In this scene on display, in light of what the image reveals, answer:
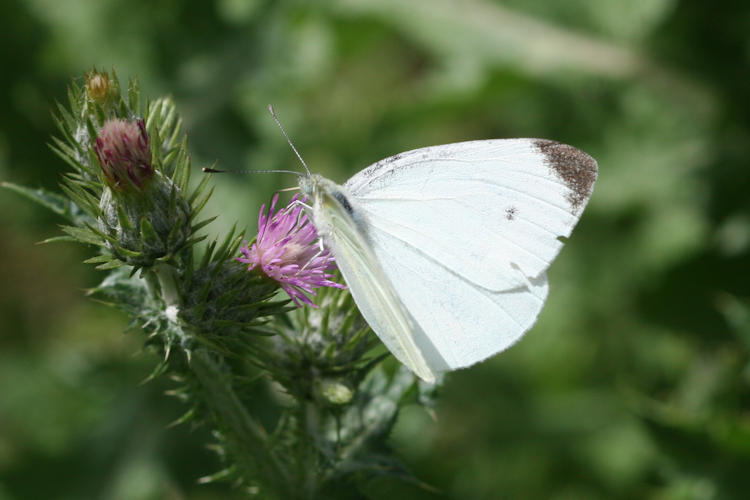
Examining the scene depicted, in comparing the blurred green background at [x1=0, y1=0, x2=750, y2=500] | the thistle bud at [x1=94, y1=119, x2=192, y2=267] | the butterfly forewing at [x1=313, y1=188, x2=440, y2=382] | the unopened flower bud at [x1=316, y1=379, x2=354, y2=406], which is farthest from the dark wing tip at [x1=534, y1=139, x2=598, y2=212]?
the blurred green background at [x1=0, y1=0, x2=750, y2=500]

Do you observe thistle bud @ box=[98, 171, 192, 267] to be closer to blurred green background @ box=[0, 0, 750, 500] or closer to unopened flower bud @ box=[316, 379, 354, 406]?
unopened flower bud @ box=[316, 379, 354, 406]

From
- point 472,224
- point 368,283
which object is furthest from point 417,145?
point 368,283

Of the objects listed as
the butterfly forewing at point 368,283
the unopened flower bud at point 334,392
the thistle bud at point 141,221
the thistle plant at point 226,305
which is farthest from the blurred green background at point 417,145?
the thistle bud at point 141,221

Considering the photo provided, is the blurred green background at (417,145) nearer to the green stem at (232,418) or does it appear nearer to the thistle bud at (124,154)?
the green stem at (232,418)

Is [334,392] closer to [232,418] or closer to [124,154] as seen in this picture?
[232,418]

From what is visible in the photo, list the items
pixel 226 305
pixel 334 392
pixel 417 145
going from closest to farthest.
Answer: pixel 226 305 → pixel 334 392 → pixel 417 145

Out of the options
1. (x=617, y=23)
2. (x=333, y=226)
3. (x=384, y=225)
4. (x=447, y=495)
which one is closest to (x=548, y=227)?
(x=384, y=225)

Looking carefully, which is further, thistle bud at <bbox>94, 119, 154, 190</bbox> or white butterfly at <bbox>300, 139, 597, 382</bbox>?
white butterfly at <bbox>300, 139, 597, 382</bbox>
